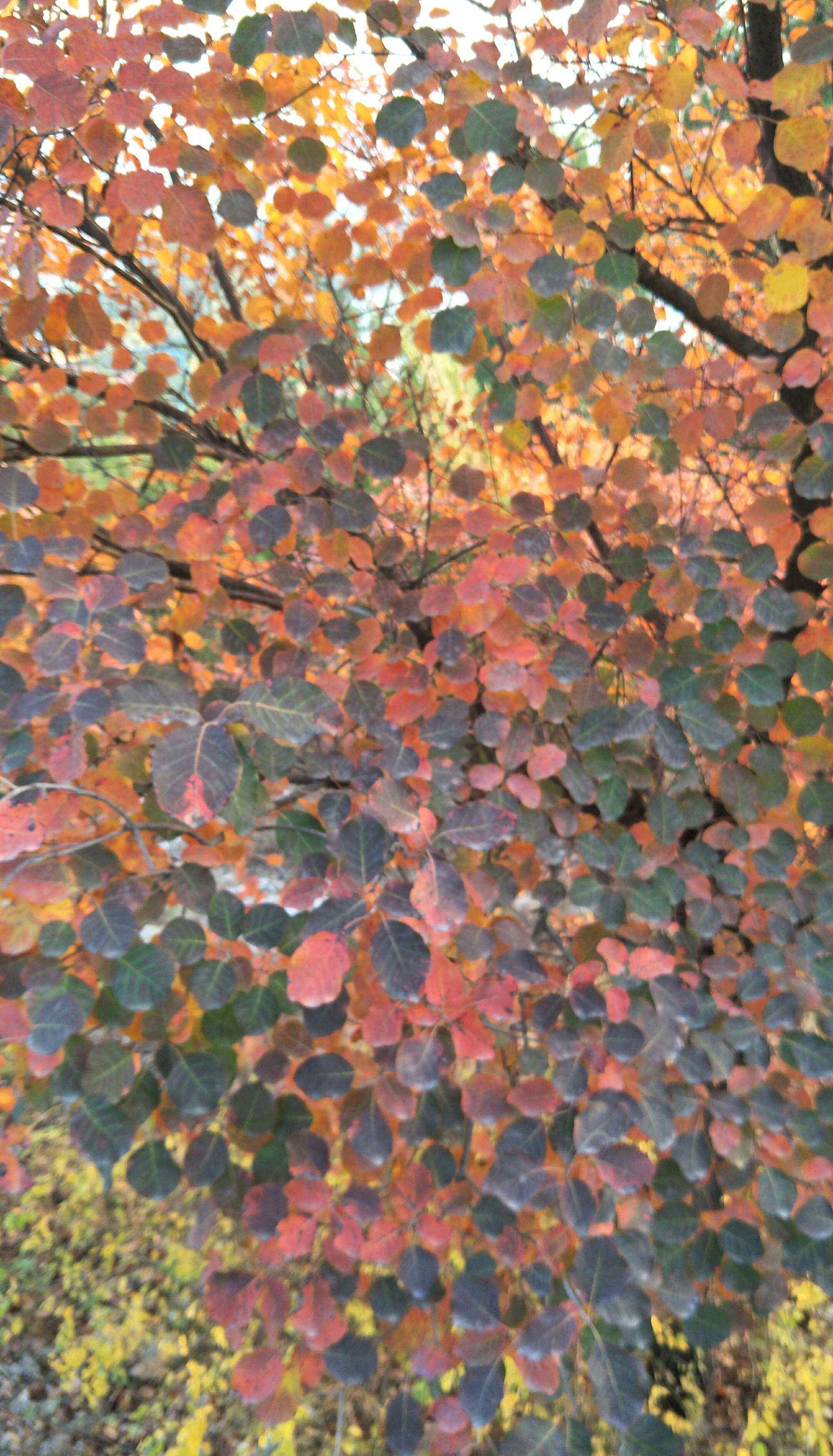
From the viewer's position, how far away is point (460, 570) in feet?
6.11

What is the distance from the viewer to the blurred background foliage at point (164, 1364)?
5.97 ft

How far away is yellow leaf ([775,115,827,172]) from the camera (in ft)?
3.00

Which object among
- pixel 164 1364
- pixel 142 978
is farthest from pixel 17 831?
pixel 164 1364

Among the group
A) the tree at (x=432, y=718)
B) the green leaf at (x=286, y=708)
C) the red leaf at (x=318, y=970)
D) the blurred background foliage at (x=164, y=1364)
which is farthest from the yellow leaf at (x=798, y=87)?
the blurred background foliage at (x=164, y=1364)

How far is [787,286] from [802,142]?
139 millimetres

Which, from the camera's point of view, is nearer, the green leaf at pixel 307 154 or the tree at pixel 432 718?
the tree at pixel 432 718

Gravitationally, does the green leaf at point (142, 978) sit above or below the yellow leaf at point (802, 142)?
below

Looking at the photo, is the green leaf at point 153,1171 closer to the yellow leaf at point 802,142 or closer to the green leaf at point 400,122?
the green leaf at point 400,122

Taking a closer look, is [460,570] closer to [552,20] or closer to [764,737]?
[764,737]

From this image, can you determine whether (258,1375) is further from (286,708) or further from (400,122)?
(400,122)

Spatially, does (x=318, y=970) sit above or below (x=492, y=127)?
below

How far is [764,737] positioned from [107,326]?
1109 millimetres

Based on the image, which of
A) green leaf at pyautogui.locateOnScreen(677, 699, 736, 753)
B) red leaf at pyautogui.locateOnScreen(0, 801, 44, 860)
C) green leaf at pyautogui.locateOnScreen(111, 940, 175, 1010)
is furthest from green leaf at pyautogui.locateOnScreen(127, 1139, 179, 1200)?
green leaf at pyautogui.locateOnScreen(677, 699, 736, 753)

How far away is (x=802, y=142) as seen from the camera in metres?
0.93
